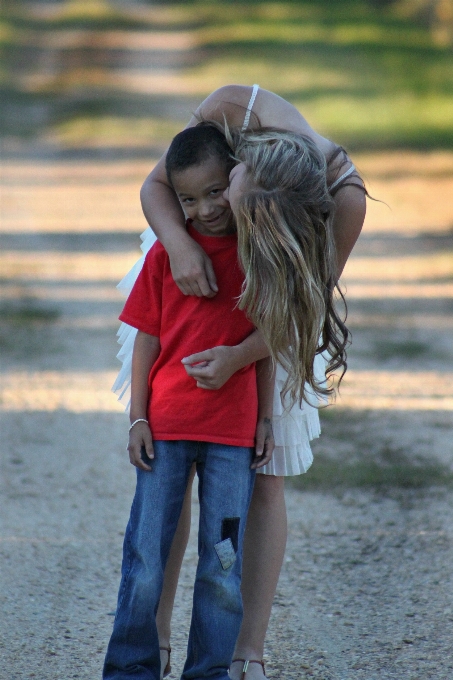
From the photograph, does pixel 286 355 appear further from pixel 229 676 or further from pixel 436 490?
pixel 436 490

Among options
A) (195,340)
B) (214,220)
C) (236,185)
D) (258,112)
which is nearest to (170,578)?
(195,340)

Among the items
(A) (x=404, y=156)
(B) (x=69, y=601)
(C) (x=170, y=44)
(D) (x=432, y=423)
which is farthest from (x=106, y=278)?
(C) (x=170, y=44)

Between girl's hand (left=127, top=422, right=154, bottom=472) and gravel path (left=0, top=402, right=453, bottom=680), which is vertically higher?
girl's hand (left=127, top=422, right=154, bottom=472)

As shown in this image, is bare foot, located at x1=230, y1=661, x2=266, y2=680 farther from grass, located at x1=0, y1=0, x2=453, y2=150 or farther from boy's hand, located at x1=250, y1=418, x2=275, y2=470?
grass, located at x1=0, y1=0, x2=453, y2=150

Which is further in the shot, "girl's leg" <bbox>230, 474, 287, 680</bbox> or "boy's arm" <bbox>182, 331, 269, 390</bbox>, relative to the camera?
"girl's leg" <bbox>230, 474, 287, 680</bbox>

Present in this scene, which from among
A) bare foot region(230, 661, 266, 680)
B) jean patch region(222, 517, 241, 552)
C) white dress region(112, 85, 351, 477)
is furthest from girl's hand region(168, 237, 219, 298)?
bare foot region(230, 661, 266, 680)

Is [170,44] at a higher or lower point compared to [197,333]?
higher

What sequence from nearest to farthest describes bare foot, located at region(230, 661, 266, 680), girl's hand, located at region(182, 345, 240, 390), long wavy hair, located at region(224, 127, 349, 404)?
long wavy hair, located at region(224, 127, 349, 404) < girl's hand, located at region(182, 345, 240, 390) < bare foot, located at region(230, 661, 266, 680)

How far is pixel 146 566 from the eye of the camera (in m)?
2.36

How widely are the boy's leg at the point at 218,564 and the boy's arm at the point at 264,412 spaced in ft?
0.24

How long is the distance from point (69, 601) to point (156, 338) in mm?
1199

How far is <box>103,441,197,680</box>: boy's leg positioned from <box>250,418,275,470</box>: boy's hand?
0.56 feet

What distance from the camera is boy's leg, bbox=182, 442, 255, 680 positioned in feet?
7.82

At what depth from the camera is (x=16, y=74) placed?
19672 mm
